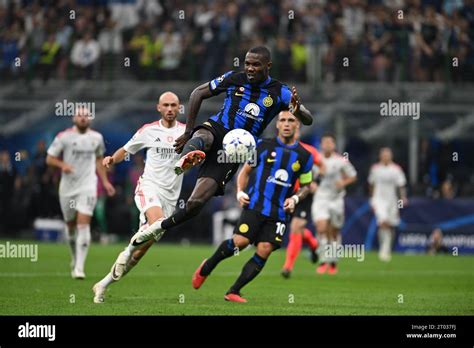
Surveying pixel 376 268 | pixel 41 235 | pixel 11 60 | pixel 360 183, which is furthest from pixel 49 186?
pixel 376 268

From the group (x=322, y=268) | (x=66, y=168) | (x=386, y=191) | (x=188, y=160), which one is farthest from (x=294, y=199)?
(x=386, y=191)

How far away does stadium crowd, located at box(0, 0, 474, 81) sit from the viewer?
27.5 meters

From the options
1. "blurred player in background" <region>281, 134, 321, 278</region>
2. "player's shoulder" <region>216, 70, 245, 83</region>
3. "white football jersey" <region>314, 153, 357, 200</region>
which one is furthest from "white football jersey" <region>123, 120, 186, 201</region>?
"white football jersey" <region>314, 153, 357, 200</region>

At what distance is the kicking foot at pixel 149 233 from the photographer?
1234cm

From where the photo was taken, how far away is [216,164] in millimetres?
12586

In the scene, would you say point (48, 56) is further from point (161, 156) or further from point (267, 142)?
point (161, 156)

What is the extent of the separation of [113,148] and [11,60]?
4.42m

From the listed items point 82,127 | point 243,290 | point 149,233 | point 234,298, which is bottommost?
point 234,298

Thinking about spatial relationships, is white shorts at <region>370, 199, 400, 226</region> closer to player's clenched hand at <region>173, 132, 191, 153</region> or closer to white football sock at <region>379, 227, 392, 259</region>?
white football sock at <region>379, 227, 392, 259</region>

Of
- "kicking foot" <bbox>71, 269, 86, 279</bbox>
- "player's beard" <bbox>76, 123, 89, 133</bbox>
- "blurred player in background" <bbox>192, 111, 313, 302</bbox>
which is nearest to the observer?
"blurred player in background" <bbox>192, 111, 313, 302</bbox>

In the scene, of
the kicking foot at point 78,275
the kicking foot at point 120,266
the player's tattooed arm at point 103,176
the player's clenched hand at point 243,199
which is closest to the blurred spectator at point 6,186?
the player's tattooed arm at point 103,176

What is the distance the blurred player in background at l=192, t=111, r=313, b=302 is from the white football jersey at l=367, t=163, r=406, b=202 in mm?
8983

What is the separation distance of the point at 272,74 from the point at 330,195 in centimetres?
Result: 724

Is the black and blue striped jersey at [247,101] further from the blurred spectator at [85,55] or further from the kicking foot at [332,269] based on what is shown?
the blurred spectator at [85,55]
